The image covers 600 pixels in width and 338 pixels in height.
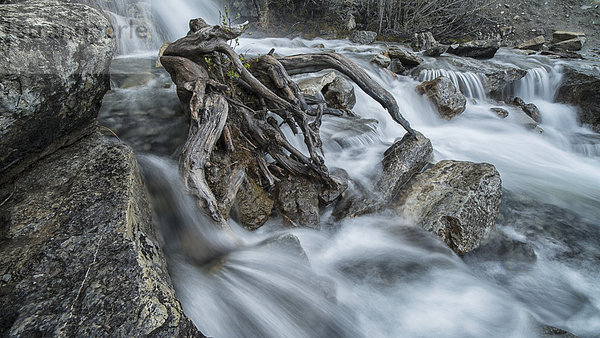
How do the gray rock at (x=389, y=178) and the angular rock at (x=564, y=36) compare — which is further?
the angular rock at (x=564, y=36)

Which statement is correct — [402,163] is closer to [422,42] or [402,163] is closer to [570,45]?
[422,42]

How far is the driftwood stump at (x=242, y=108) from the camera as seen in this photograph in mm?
3463

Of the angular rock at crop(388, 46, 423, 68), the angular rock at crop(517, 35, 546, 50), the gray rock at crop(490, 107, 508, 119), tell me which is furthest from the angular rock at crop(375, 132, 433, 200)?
the angular rock at crop(517, 35, 546, 50)

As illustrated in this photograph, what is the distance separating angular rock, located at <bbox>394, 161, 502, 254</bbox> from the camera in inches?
149

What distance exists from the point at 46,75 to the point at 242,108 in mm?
1841

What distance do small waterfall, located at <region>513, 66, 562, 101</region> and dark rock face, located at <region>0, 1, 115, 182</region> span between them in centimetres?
1077

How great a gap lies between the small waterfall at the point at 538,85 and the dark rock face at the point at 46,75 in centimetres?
1077

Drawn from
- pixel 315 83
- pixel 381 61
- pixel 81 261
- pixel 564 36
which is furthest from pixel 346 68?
pixel 564 36

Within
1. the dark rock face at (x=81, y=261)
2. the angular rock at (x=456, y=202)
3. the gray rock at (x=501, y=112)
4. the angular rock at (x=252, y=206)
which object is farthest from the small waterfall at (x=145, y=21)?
the gray rock at (x=501, y=112)

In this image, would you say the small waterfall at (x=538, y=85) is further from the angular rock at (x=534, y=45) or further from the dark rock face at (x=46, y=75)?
the dark rock face at (x=46, y=75)

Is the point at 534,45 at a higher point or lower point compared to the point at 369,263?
higher

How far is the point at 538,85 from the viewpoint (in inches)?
387

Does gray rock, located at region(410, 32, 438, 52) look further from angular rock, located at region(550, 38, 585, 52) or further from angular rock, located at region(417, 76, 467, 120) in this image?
angular rock, located at region(550, 38, 585, 52)

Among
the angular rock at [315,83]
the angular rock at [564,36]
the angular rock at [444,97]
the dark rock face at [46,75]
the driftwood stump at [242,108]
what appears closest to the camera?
the dark rock face at [46,75]
